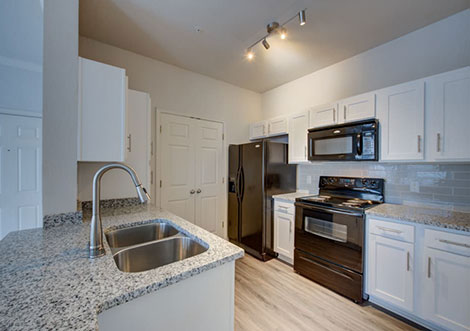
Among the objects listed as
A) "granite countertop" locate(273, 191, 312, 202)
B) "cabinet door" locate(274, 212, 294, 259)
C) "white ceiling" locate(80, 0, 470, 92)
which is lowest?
"cabinet door" locate(274, 212, 294, 259)

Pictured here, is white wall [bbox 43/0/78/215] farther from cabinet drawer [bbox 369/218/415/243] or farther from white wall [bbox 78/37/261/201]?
cabinet drawer [bbox 369/218/415/243]

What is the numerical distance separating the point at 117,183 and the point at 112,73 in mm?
1105

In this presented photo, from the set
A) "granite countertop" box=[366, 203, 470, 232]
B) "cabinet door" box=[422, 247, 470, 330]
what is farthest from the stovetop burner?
"cabinet door" box=[422, 247, 470, 330]

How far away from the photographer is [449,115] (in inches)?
65.3

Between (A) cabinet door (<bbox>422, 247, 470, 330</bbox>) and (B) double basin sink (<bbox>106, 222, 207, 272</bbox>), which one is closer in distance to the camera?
(B) double basin sink (<bbox>106, 222, 207, 272</bbox>)

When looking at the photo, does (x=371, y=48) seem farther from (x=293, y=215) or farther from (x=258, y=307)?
(x=258, y=307)

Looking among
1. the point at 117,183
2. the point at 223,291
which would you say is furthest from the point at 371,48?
the point at 117,183

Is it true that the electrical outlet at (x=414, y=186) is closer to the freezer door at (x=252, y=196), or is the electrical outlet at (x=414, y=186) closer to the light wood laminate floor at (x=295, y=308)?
the light wood laminate floor at (x=295, y=308)

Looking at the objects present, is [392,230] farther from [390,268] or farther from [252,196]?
[252,196]

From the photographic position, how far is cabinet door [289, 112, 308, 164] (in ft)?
8.83

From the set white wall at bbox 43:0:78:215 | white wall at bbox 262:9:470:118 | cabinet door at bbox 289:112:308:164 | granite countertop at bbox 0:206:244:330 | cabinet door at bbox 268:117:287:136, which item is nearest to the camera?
granite countertop at bbox 0:206:244:330

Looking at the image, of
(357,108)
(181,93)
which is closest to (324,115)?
(357,108)

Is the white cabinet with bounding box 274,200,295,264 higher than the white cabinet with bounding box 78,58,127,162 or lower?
lower

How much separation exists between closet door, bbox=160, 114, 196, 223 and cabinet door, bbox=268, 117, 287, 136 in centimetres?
128
